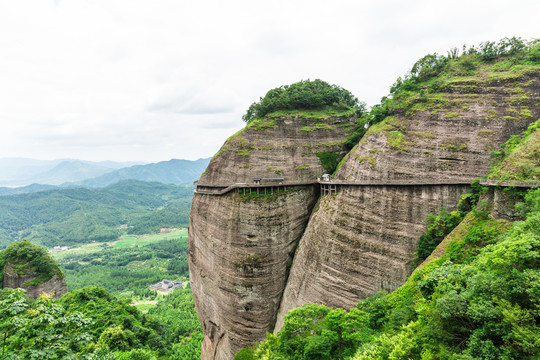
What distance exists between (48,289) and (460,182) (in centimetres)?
6806

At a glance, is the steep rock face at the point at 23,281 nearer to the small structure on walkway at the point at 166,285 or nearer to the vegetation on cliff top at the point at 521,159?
the small structure on walkway at the point at 166,285

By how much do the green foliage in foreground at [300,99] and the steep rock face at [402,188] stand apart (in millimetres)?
12862

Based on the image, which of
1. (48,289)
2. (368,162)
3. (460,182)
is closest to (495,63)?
(460,182)

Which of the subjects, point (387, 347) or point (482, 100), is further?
point (482, 100)

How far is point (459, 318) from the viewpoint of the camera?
11.8 m

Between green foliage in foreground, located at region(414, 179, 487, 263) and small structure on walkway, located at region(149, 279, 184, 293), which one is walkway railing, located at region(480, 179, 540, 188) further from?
small structure on walkway, located at region(149, 279, 184, 293)

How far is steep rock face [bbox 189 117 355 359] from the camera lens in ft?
101

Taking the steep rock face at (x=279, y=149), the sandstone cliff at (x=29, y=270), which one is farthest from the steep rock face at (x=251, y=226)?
the sandstone cliff at (x=29, y=270)

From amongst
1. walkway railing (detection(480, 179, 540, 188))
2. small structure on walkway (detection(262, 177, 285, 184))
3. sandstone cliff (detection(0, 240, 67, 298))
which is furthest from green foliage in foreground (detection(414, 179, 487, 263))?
sandstone cliff (detection(0, 240, 67, 298))

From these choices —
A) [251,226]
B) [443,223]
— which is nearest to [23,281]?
[251,226]

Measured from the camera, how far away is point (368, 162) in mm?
28703

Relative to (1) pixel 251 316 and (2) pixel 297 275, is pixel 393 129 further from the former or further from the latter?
(1) pixel 251 316

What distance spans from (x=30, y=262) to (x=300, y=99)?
58268mm

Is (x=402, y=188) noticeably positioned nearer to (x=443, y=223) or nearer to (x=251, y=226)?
(x=443, y=223)
